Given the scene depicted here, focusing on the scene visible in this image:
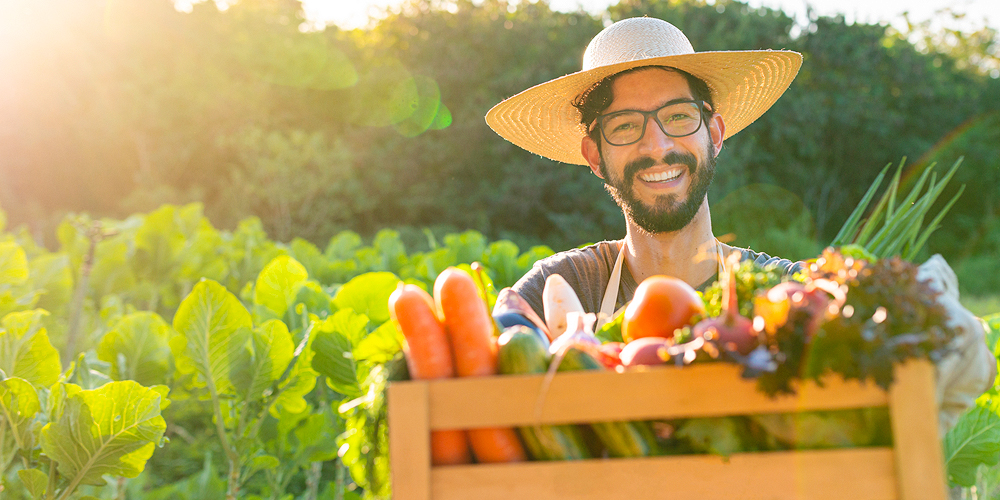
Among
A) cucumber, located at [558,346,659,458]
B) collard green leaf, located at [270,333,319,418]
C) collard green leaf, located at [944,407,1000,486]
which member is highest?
cucumber, located at [558,346,659,458]

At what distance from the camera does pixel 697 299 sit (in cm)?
117

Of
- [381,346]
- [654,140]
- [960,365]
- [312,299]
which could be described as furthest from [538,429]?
[312,299]

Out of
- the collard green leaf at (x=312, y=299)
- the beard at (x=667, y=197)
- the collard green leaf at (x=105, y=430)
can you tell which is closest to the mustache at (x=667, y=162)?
the beard at (x=667, y=197)

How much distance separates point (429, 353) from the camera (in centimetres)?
107

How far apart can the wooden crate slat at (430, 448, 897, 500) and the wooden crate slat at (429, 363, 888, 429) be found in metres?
0.07

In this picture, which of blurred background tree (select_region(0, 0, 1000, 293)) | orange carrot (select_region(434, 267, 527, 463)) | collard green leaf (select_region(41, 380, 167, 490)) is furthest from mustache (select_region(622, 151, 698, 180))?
blurred background tree (select_region(0, 0, 1000, 293))

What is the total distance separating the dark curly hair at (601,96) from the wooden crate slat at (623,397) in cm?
145

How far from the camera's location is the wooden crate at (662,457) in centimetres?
94

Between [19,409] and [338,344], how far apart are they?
2.69ft

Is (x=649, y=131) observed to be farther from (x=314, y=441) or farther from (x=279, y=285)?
(x=314, y=441)

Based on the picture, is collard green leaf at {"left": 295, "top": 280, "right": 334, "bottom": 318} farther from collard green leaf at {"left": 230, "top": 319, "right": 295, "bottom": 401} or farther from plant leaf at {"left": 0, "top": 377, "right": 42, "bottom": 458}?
plant leaf at {"left": 0, "top": 377, "right": 42, "bottom": 458}

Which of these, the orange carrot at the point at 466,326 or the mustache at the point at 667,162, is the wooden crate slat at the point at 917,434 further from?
the mustache at the point at 667,162

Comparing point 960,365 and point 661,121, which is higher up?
point 661,121

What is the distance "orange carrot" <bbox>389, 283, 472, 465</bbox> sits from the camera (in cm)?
105
